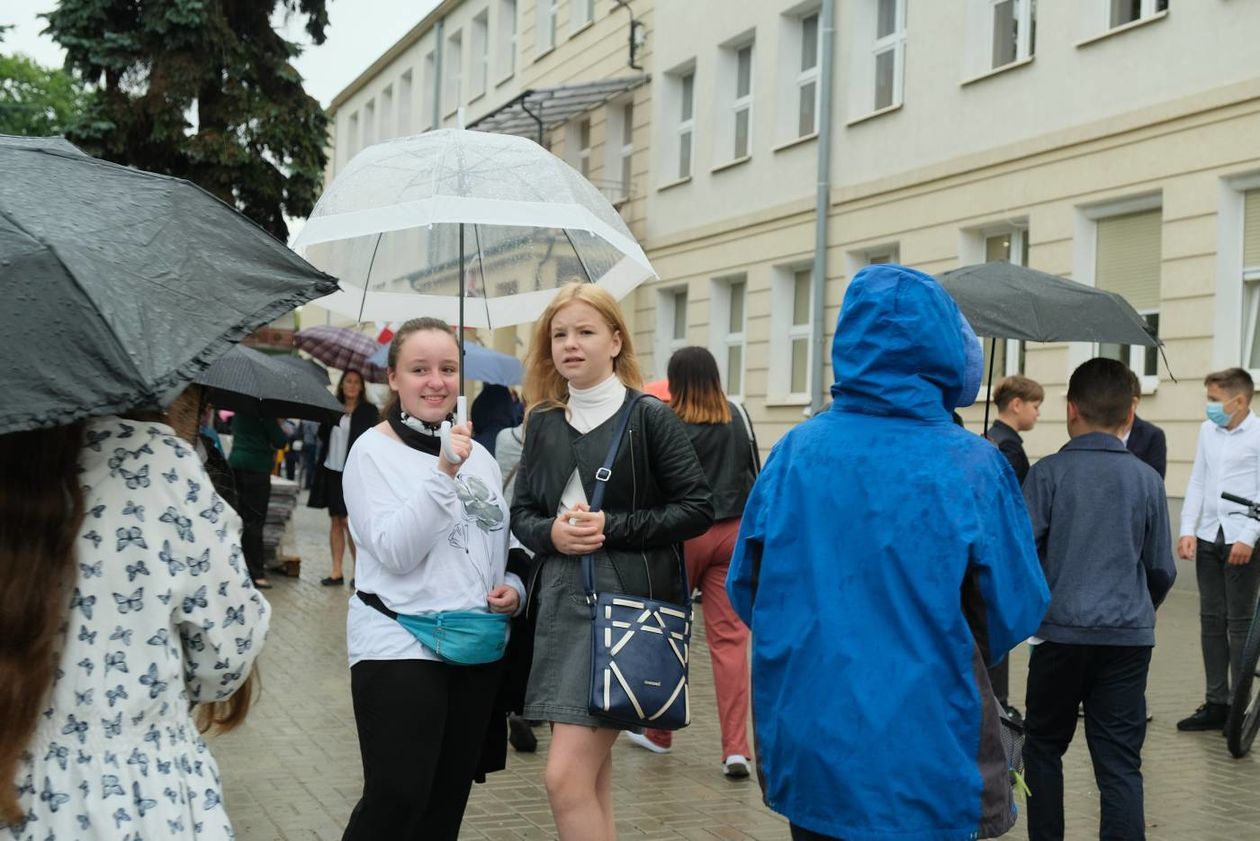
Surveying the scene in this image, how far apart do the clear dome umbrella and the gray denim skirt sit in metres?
0.54

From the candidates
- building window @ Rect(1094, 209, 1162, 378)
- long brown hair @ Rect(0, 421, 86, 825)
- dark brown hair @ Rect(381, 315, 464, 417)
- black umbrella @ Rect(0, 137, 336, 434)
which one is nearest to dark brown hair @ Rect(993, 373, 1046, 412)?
dark brown hair @ Rect(381, 315, 464, 417)

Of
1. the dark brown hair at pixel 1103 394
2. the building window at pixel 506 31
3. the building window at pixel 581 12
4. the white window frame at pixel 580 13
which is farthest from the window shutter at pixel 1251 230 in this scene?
the building window at pixel 506 31

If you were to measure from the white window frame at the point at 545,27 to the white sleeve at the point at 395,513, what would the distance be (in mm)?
26891

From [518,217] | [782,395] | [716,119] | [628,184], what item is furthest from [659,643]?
[628,184]

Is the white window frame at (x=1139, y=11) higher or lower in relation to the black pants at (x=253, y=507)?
higher

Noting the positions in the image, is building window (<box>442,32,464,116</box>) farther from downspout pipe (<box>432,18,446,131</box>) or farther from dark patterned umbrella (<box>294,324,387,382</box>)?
dark patterned umbrella (<box>294,324,387,382</box>)

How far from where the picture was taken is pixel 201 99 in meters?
26.5

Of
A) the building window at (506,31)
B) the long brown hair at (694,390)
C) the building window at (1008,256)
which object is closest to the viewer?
the long brown hair at (694,390)

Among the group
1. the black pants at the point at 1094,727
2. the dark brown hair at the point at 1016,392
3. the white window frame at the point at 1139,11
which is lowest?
the black pants at the point at 1094,727

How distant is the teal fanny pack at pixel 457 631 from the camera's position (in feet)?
12.7

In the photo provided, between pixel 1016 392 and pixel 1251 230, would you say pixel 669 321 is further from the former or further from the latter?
pixel 1016 392

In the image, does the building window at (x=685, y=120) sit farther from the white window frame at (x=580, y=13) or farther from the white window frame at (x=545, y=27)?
the white window frame at (x=545, y=27)

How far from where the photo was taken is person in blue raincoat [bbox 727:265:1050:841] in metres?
3.04

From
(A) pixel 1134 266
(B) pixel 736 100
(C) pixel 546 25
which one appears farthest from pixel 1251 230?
(C) pixel 546 25
